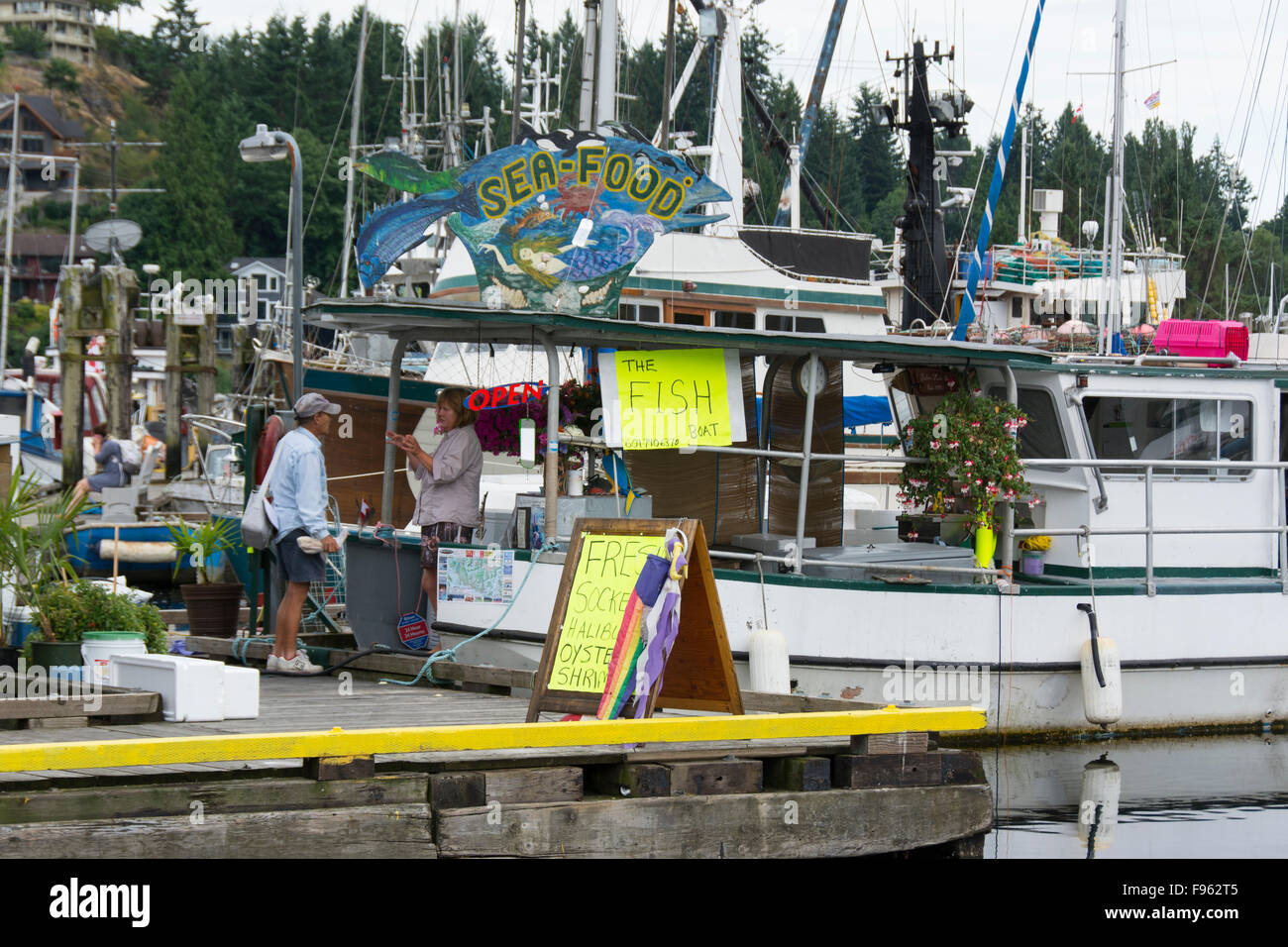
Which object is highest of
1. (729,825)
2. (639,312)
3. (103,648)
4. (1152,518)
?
(639,312)

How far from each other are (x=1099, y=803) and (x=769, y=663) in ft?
8.04

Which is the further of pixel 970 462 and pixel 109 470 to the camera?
pixel 109 470

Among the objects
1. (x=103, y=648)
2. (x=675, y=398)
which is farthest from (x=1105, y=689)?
(x=103, y=648)

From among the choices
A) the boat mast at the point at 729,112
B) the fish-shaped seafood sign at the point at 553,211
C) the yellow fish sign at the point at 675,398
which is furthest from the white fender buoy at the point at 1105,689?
the boat mast at the point at 729,112

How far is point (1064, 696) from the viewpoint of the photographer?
497 inches

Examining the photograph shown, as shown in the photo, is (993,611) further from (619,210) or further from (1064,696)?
(619,210)

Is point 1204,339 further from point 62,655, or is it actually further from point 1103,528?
point 62,655

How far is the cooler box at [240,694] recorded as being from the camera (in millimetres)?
7832

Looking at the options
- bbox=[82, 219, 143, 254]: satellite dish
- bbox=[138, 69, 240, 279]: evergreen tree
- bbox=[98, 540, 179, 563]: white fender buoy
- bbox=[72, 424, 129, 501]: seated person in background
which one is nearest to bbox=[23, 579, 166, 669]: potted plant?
bbox=[98, 540, 179, 563]: white fender buoy

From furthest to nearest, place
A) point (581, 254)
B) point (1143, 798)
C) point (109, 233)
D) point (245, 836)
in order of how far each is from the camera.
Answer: point (109, 233), point (581, 254), point (1143, 798), point (245, 836)

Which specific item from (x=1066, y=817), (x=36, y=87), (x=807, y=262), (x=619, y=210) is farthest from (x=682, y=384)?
(x=36, y=87)

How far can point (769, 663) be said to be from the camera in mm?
11336

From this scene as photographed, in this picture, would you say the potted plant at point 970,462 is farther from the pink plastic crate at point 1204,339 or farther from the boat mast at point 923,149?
the boat mast at point 923,149

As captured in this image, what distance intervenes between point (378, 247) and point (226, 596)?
3624mm
